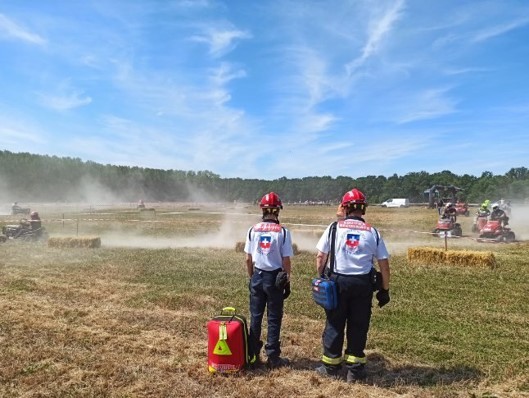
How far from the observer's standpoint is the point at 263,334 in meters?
8.39

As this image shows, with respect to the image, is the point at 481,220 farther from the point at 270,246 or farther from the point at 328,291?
the point at 328,291

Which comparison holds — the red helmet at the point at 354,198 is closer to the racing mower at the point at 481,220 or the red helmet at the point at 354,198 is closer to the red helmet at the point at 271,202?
the red helmet at the point at 271,202

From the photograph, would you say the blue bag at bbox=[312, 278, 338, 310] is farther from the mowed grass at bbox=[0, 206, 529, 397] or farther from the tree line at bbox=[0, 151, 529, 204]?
the tree line at bbox=[0, 151, 529, 204]

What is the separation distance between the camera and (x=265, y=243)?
6.88 m

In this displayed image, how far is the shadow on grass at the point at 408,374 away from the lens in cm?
620

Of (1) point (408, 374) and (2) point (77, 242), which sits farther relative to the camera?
(2) point (77, 242)

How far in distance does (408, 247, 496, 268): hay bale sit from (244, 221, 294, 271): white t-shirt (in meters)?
10.7

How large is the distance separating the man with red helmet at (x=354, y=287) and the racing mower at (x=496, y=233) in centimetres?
2061

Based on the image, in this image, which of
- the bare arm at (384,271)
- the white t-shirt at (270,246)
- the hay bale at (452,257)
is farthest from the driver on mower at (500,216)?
the white t-shirt at (270,246)

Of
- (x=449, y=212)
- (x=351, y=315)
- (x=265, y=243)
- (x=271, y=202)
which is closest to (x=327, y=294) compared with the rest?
(x=351, y=315)

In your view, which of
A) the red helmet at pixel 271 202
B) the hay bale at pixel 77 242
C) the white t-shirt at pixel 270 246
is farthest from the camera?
the hay bale at pixel 77 242

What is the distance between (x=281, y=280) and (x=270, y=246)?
0.53 metres

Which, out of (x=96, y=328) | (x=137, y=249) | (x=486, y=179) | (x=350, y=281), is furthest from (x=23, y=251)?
(x=486, y=179)

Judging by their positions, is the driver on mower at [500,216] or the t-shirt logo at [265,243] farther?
the driver on mower at [500,216]
